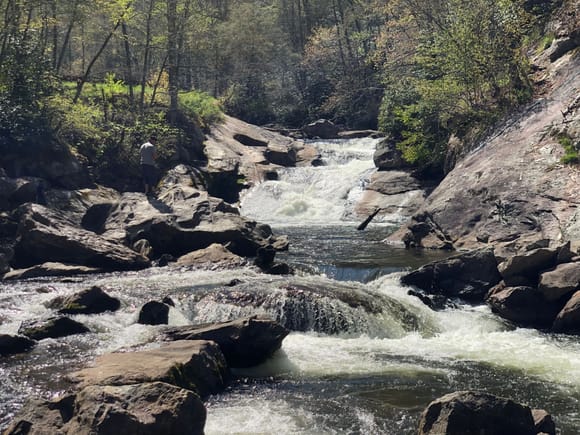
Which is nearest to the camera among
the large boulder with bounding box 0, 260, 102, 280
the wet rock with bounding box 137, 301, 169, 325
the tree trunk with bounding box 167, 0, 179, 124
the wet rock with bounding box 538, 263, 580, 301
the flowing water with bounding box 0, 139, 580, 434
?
the flowing water with bounding box 0, 139, 580, 434

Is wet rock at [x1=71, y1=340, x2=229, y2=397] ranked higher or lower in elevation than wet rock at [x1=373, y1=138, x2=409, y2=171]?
lower

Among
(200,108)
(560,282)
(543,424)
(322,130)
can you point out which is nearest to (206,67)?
(200,108)

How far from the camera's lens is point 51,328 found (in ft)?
39.3

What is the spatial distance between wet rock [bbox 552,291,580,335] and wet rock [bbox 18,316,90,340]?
903 centimetres

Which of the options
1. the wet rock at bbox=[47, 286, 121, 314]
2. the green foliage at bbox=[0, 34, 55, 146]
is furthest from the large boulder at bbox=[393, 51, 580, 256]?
the green foliage at bbox=[0, 34, 55, 146]

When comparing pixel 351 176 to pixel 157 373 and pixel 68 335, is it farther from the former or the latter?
pixel 157 373

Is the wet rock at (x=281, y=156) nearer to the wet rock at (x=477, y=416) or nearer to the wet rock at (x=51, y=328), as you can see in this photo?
the wet rock at (x=51, y=328)

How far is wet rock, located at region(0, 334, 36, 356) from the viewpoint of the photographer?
10938mm

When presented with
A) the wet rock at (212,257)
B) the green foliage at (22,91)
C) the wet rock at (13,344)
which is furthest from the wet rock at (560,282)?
the green foliage at (22,91)

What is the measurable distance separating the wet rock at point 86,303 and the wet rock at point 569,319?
351 inches

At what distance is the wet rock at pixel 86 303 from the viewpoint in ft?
44.4

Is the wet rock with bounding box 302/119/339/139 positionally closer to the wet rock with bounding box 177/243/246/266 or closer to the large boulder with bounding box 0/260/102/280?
the wet rock with bounding box 177/243/246/266

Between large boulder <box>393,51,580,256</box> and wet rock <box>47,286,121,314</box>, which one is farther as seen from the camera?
large boulder <box>393,51,580,256</box>

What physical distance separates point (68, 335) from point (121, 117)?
20.2m
